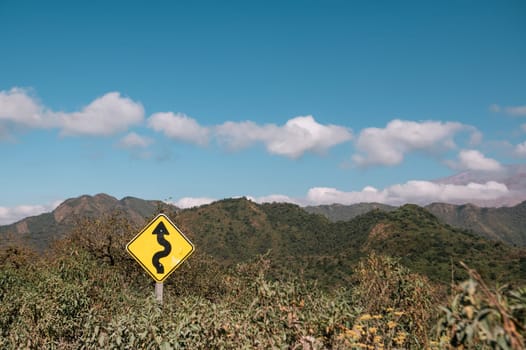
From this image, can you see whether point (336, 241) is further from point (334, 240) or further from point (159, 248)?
point (159, 248)

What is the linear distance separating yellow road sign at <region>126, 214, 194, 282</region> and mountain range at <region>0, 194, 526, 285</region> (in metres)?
18.6

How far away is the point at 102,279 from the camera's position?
15.3 m

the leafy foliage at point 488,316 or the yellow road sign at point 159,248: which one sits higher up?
the yellow road sign at point 159,248

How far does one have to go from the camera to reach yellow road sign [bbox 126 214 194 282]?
6445 millimetres

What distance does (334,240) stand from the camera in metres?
130

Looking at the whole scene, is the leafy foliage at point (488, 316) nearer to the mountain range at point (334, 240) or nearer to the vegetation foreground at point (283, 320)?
the vegetation foreground at point (283, 320)

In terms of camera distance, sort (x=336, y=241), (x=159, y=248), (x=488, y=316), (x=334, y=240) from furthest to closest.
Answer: (x=334, y=240), (x=336, y=241), (x=159, y=248), (x=488, y=316)

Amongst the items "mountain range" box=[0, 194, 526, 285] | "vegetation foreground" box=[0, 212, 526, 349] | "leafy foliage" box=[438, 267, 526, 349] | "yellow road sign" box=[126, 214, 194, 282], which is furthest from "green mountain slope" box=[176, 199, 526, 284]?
"leafy foliage" box=[438, 267, 526, 349]

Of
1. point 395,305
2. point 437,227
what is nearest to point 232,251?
point 437,227

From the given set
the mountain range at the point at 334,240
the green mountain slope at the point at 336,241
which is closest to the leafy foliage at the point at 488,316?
the mountain range at the point at 334,240

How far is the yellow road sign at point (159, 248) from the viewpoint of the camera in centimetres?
645

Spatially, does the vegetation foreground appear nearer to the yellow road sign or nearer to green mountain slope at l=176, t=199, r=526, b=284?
the yellow road sign

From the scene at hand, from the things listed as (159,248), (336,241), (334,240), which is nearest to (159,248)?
(159,248)

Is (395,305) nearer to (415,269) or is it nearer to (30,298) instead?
(30,298)
